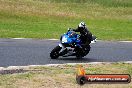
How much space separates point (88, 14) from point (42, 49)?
25.6 m

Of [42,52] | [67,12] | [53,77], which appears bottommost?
[67,12]

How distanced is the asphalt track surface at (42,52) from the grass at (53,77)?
5.70ft

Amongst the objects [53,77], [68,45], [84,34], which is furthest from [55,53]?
[53,77]

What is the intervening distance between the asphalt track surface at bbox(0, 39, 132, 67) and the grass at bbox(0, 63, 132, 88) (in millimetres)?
1737

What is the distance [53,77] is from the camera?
432 inches

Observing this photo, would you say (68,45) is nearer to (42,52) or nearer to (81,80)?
(42,52)

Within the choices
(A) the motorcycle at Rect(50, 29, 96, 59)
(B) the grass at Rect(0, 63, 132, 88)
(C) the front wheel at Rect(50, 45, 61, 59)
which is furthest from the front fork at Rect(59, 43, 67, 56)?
(B) the grass at Rect(0, 63, 132, 88)

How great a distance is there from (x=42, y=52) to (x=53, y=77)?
609 centimetres

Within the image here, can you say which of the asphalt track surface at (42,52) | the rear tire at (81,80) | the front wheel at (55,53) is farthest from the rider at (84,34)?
the rear tire at (81,80)

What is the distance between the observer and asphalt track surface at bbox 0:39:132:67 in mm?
14698

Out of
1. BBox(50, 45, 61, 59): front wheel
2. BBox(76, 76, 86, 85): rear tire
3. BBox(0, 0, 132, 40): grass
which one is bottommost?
BBox(0, 0, 132, 40): grass

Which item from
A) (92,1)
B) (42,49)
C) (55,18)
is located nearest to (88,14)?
(55,18)

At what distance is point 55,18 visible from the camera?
126 ft

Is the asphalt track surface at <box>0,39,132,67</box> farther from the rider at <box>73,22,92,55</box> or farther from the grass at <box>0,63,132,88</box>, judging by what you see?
the grass at <box>0,63,132,88</box>
